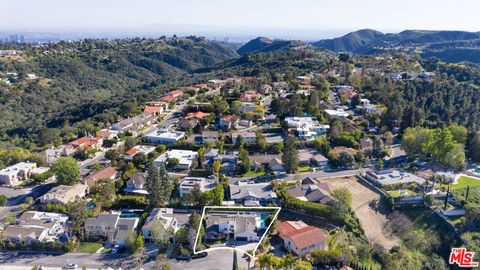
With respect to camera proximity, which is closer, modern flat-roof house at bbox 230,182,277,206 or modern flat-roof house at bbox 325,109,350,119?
modern flat-roof house at bbox 230,182,277,206

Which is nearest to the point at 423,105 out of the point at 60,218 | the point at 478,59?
the point at 60,218

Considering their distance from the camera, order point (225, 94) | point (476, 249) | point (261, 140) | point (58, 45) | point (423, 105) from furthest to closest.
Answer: point (58, 45)
point (225, 94)
point (423, 105)
point (261, 140)
point (476, 249)

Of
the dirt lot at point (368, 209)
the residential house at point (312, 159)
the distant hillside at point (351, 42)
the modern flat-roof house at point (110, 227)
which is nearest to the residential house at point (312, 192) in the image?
the dirt lot at point (368, 209)

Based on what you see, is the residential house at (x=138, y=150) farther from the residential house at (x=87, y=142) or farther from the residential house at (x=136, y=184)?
the residential house at (x=136, y=184)

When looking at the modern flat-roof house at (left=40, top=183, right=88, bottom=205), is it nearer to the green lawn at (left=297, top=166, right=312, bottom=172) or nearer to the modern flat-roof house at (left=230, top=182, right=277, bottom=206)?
the modern flat-roof house at (left=230, top=182, right=277, bottom=206)

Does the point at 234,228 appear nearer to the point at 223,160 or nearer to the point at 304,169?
the point at 223,160

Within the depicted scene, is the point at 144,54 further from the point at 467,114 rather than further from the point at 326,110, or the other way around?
the point at 467,114

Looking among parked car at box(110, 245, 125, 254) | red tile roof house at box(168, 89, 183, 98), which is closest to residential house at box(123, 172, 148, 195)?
parked car at box(110, 245, 125, 254)
